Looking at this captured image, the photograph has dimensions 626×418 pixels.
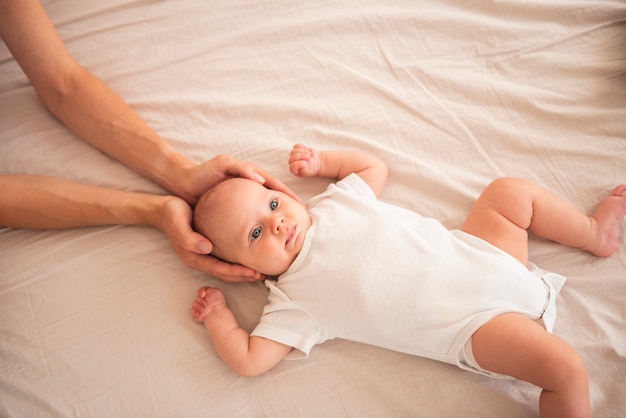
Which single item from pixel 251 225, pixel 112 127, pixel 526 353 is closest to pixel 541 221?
pixel 526 353

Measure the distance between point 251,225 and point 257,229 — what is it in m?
0.02

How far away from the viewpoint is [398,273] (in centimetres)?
119

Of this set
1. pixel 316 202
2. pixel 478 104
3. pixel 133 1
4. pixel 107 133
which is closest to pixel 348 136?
pixel 316 202

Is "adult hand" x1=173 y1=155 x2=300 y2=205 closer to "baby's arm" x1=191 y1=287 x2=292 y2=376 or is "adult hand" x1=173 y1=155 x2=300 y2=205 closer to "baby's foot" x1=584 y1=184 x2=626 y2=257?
"baby's arm" x1=191 y1=287 x2=292 y2=376

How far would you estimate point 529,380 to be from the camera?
1.07 metres

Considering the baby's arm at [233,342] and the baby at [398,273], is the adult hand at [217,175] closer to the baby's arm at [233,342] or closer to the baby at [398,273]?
the baby at [398,273]

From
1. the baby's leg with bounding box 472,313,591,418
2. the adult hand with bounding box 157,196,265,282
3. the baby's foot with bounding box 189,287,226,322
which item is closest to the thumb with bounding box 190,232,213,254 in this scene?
the adult hand with bounding box 157,196,265,282

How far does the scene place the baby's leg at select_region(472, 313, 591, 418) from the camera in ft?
3.35

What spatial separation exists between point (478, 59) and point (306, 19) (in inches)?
24.9

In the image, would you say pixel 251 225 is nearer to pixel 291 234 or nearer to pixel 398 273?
pixel 291 234

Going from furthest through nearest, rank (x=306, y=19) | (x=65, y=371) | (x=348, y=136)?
(x=306, y=19) < (x=348, y=136) < (x=65, y=371)

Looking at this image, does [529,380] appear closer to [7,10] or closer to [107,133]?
[107,133]

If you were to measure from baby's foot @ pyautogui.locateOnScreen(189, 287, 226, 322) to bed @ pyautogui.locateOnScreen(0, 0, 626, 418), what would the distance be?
0.04 meters

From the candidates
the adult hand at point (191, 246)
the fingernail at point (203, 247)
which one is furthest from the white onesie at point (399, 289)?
the fingernail at point (203, 247)
